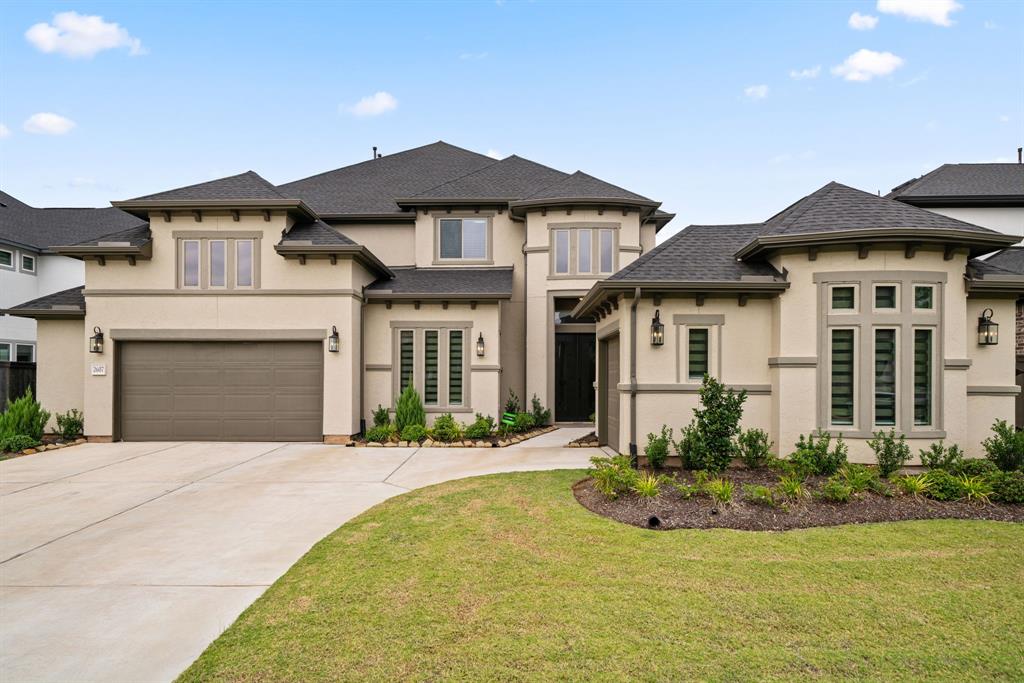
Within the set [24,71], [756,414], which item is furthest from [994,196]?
[24,71]

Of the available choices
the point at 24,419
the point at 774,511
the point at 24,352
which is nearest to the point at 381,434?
the point at 24,419

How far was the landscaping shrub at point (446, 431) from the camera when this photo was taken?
38.3 ft

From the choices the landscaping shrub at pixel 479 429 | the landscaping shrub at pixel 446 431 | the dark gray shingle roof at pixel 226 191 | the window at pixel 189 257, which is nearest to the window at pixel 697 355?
the landscaping shrub at pixel 479 429

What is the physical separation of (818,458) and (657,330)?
2917mm

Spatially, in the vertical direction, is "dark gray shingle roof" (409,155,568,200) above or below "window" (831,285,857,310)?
above

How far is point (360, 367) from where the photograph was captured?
12.5m

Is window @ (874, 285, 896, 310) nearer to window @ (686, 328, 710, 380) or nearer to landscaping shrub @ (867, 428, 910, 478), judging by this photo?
landscaping shrub @ (867, 428, 910, 478)

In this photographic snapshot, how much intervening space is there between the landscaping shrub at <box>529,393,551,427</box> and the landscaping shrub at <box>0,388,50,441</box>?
1084 centimetres

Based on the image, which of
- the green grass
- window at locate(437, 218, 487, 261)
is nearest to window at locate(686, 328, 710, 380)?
the green grass

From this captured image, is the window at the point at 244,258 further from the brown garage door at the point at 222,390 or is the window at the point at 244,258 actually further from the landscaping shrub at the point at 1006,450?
the landscaping shrub at the point at 1006,450

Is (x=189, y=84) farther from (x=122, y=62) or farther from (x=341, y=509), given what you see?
(x=341, y=509)

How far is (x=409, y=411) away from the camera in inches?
475

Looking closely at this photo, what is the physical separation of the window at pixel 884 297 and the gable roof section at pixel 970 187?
11938 mm

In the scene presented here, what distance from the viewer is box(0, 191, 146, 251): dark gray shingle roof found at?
795 inches
